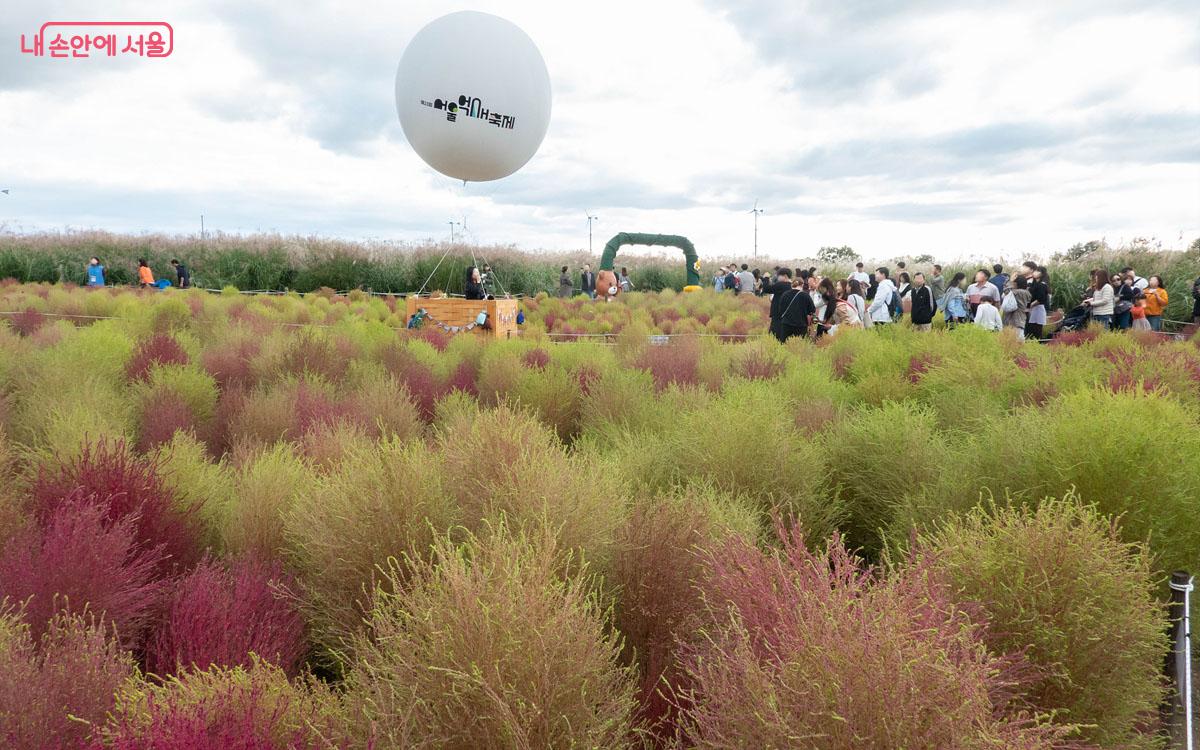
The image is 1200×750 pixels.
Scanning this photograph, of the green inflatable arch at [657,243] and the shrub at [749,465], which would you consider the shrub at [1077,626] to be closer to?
the shrub at [749,465]

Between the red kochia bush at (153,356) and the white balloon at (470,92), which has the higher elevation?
the white balloon at (470,92)

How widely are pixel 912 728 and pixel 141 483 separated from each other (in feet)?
10.4

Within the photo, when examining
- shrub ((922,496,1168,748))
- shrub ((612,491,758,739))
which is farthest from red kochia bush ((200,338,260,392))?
shrub ((922,496,1168,748))

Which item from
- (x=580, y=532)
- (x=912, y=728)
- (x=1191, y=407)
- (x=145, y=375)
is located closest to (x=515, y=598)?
(x=580, y=532)

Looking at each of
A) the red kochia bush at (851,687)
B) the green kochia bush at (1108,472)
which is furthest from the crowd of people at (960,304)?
the red kochia bush at (851,687)

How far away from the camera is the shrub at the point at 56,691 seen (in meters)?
1.69

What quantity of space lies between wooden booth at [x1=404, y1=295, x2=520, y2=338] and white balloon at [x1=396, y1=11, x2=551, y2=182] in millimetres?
2458

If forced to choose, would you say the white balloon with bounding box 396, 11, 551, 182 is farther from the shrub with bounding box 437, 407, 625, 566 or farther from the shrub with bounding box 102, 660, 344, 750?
the shrub with bounding box 102, 660, 344, 750

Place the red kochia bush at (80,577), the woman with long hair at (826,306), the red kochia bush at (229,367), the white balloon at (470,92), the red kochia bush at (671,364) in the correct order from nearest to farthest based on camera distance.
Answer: the red kochia bush at (80,577) → the red kochia bush at (229,367) → the red kochia bush at (671,364) → the white balloon at (470,92) → the woman with long hair at (826,306)

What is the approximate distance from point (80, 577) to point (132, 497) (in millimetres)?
787

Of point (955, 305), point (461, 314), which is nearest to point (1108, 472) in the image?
point (461, 314)

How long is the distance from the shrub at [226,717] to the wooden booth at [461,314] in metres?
9.88

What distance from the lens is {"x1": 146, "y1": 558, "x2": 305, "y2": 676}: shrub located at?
2322 millimetres

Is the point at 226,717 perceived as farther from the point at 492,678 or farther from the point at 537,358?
the point at 537,358
